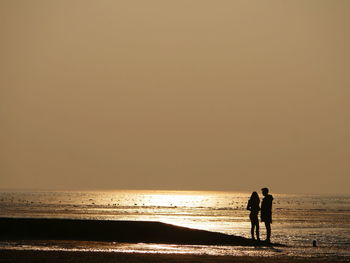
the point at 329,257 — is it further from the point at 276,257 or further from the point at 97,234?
the point at 97,234

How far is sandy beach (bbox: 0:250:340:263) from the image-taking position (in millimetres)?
22562

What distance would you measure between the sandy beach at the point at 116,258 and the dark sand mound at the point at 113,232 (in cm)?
575

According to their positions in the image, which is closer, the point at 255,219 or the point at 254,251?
the point at 254,251

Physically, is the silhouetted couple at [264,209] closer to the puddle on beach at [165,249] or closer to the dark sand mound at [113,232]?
the dark sand mound at [113,232]

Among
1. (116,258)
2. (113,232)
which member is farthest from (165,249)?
(113,232)

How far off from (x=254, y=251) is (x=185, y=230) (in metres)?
5.09

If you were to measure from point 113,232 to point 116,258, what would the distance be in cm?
853

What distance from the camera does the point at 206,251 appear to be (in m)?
26.7

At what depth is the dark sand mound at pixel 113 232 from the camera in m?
30.7

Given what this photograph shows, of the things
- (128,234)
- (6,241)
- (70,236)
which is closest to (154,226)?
(128,234)

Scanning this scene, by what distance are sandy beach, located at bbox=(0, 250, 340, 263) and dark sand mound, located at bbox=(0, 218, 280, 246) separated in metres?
5.75

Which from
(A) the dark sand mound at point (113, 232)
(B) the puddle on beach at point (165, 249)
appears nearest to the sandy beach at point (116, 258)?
(B) the puddle on beach at point (165, 249)

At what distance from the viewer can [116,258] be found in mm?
23297

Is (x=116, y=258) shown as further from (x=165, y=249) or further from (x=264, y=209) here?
(x=264, y=209)
